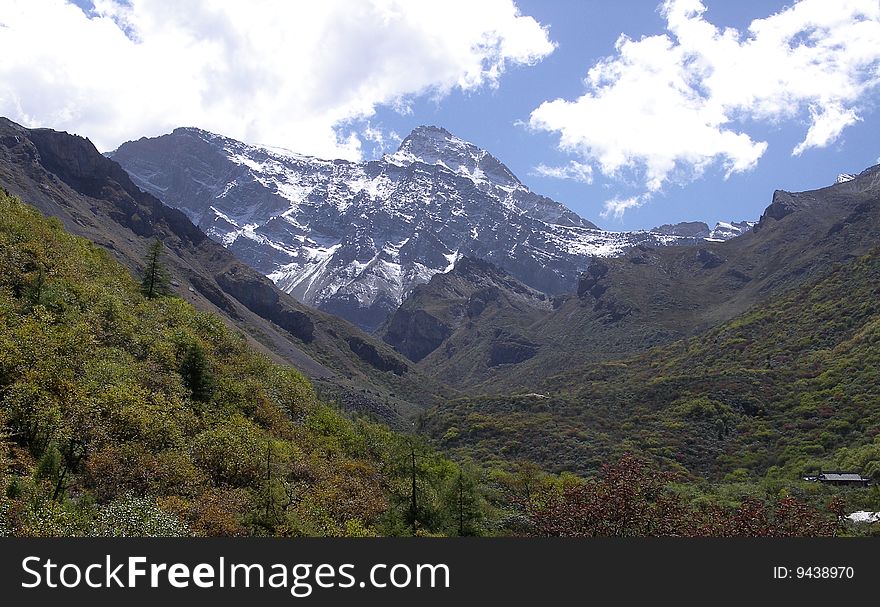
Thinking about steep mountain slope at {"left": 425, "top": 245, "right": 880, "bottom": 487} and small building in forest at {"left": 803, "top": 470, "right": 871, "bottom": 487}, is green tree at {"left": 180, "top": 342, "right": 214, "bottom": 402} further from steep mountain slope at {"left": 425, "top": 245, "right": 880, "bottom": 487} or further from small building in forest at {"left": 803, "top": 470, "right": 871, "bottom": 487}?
small building in forest at {"left": 803, "top": 470, "right": 871, "bottom": 487}

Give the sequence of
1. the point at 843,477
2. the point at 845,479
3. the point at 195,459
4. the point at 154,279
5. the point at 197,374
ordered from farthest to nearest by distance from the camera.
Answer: the point at 154,279
the point at 843,477
the point at 845,479
the point at 197,374
the point at 195,459

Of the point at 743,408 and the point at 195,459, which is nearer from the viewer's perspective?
the point at 195,459

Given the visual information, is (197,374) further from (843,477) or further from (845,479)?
(843,477)

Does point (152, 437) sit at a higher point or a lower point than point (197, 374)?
lower

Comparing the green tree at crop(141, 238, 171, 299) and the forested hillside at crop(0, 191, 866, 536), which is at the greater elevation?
the green tree at crop(141, 238, 171, 299)

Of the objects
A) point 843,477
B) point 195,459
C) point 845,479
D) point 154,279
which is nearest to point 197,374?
point 195,459

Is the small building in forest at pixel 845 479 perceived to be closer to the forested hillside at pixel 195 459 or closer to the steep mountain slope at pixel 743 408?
the steep mountain slope at pixel 743 408

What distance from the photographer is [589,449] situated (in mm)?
103812

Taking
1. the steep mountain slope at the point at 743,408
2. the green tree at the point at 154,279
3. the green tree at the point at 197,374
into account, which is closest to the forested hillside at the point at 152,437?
the green tree at the point at 197,374

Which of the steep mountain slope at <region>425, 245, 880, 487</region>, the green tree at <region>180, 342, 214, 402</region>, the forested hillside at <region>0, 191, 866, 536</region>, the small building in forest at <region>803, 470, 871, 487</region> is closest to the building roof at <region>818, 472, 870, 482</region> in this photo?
the small building in forest at <region>803, 470, 871, 487</region>

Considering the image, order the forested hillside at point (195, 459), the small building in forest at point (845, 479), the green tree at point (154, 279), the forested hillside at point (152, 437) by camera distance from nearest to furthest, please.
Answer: the forested hillside at point (195, 459)
the forested hillside at point (152, 437)
the small building in forest at point (845, 479)
the green tree at point (154, 279)

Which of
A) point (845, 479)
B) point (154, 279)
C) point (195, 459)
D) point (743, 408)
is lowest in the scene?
point (845, 479)

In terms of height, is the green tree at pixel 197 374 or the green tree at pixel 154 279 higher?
the green tree at pixel 154 279

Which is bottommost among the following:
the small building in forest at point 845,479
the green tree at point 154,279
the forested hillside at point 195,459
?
the small building in forest at point 845,479
